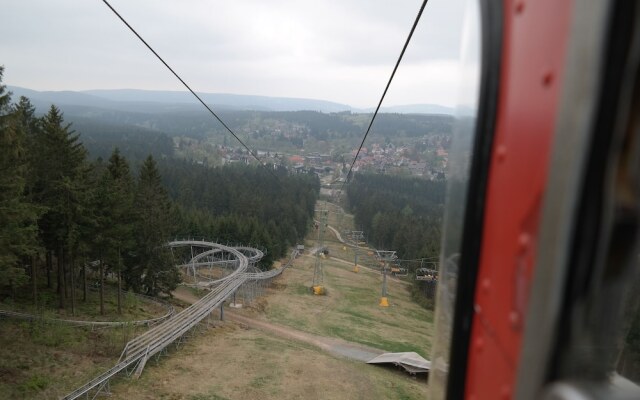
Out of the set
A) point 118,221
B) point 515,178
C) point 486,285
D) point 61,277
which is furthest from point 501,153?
point 61,277

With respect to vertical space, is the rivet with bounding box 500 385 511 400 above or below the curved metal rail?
above

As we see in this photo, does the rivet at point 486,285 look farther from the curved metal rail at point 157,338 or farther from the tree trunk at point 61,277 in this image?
the tree trunk at point 61,277

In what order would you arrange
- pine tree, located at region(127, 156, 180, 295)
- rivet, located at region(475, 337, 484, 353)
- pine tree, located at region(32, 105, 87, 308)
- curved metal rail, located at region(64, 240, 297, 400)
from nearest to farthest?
rivet, located at region(475, 337, 484, 353), curved metal rail, located at region(64, 240, 297, 400), pine tree, located at region(32, 105, 87, 308), pine tree, located at region(127, 156, 180, 295)

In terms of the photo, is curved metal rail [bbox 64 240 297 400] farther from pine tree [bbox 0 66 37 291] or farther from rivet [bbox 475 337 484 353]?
rivet [bbox 475 337 484 353]

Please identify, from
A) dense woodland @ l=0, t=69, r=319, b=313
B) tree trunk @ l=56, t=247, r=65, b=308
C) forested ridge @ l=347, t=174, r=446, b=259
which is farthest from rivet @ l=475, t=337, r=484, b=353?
forested ridge @ l=347, t=174, r=446, b=259

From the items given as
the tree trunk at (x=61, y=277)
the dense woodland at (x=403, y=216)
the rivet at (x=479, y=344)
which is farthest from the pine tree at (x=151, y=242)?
the rivet at (x=479, y=344)

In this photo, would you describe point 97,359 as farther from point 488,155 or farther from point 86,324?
point 488,155

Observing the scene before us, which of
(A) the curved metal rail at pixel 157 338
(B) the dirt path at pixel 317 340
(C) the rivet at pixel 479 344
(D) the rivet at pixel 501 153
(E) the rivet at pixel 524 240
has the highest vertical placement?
(D) the rivet at pixel 501 153
